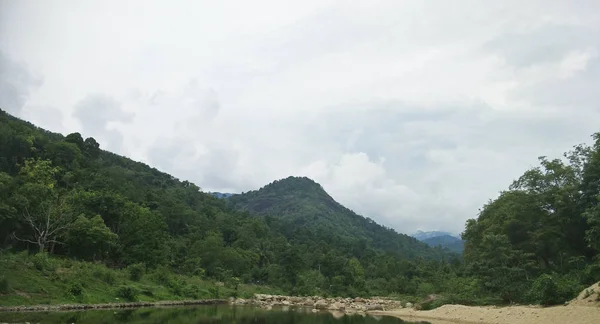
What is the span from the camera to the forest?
33.4 meters

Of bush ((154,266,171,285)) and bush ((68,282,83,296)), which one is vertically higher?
bush ((154,266,171,285))

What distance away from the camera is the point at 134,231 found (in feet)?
177

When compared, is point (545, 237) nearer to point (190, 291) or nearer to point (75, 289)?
point (190, 291)

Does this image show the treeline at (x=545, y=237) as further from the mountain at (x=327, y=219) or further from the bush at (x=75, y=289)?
the mountain at (x=327, y=219)

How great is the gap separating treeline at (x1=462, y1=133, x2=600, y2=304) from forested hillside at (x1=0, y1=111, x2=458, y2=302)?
31919mm

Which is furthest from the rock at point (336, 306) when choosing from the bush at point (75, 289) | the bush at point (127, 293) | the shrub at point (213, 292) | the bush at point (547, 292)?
the bush at point (75, 289)

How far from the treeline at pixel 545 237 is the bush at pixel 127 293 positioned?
29.3m

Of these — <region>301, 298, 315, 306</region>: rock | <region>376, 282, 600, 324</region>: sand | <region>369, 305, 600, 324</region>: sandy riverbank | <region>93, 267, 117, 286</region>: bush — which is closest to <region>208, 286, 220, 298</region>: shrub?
<region>301, 298, 315, 306</region>: rock

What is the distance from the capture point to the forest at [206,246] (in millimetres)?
33406

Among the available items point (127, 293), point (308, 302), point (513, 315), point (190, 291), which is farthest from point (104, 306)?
point (513, 315)

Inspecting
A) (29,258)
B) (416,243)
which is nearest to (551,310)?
(29,258)

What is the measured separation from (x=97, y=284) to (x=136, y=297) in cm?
376

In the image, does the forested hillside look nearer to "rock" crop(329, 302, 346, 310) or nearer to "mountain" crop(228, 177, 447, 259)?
"rock" crop(329, 302, 346, 310)

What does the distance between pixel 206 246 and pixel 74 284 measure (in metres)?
35.9
